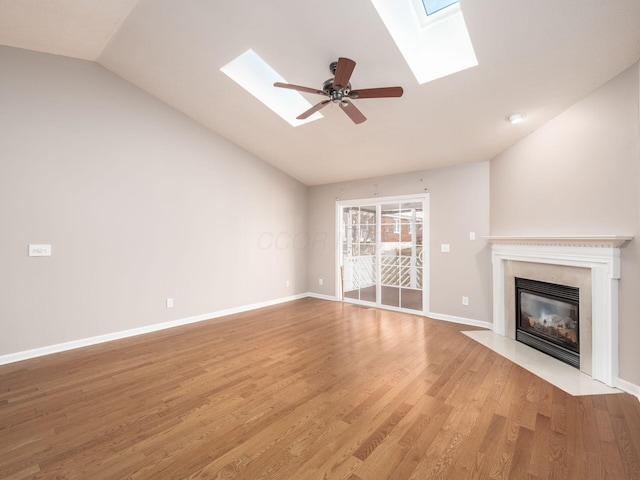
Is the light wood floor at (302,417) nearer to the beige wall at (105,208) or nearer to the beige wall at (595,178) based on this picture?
the beige wall at (105,208)

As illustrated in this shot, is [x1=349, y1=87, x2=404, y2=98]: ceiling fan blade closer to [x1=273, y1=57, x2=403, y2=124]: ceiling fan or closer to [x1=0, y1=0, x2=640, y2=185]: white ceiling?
[x1=273, y1=57, x2=403, y2=124]: ceiling fan

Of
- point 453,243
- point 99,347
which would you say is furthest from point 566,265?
point 99,347

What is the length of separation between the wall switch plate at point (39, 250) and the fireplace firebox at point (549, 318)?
565 cm

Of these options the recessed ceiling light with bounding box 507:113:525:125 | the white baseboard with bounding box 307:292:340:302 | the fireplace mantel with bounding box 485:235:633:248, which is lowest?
the white baseboard with bounding box 307:292:340:302

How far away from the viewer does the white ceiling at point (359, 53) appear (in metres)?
2.20

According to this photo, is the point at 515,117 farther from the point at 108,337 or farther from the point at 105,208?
the point at 108,337

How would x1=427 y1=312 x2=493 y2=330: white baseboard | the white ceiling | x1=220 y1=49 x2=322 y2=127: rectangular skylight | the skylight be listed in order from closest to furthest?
the white ceiling, the skylight, x1=220 y1=49 x2=322 y2=127: rectangular skylight, x1=427 y1=312 x2=493 y2=330: white baseboard

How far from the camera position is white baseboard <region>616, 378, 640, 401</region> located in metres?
2.29

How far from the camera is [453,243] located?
4.62m

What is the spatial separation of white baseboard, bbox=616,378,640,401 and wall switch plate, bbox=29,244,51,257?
5.73 meters

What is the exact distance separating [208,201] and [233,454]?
12.3 feet

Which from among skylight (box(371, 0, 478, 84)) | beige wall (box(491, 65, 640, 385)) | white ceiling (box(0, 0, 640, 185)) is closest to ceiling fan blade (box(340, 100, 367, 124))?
white ceiling (box(0, 0, 640, 185))

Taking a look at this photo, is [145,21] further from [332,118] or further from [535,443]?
[535,443]

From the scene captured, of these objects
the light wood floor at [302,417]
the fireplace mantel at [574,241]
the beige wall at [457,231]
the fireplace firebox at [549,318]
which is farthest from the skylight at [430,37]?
the light wood floor at [302,417]
